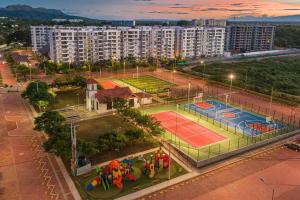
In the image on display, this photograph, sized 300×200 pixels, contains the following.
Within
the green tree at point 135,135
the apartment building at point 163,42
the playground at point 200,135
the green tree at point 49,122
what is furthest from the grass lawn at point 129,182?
the apartment building at point 163,42

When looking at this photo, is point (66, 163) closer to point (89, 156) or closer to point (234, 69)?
point (89, 156)

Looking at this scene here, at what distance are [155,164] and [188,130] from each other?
11487 mm

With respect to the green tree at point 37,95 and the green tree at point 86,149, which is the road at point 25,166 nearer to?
the green tree at point 86,149

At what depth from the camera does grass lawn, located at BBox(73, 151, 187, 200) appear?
79.4ft

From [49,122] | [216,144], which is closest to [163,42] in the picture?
[216,144]

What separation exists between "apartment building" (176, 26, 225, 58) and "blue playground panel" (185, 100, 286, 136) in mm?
52633

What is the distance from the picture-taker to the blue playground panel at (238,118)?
39.3 m

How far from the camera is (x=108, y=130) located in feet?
123

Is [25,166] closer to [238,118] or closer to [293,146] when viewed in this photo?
[293,146]

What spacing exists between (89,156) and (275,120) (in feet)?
90.5

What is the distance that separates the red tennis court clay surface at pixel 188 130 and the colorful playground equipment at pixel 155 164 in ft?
22.4

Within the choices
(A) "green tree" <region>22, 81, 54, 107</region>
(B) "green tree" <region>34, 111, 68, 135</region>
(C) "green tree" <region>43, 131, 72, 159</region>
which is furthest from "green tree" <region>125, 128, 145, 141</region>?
(A) "green tree" <region>22, 81, 54, 107</region>

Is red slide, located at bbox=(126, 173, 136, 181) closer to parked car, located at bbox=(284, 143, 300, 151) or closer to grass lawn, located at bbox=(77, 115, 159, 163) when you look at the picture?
grass lawn, located at bbox=(77, 115, 159, 163)

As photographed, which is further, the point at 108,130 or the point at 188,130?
the point at 188,130
